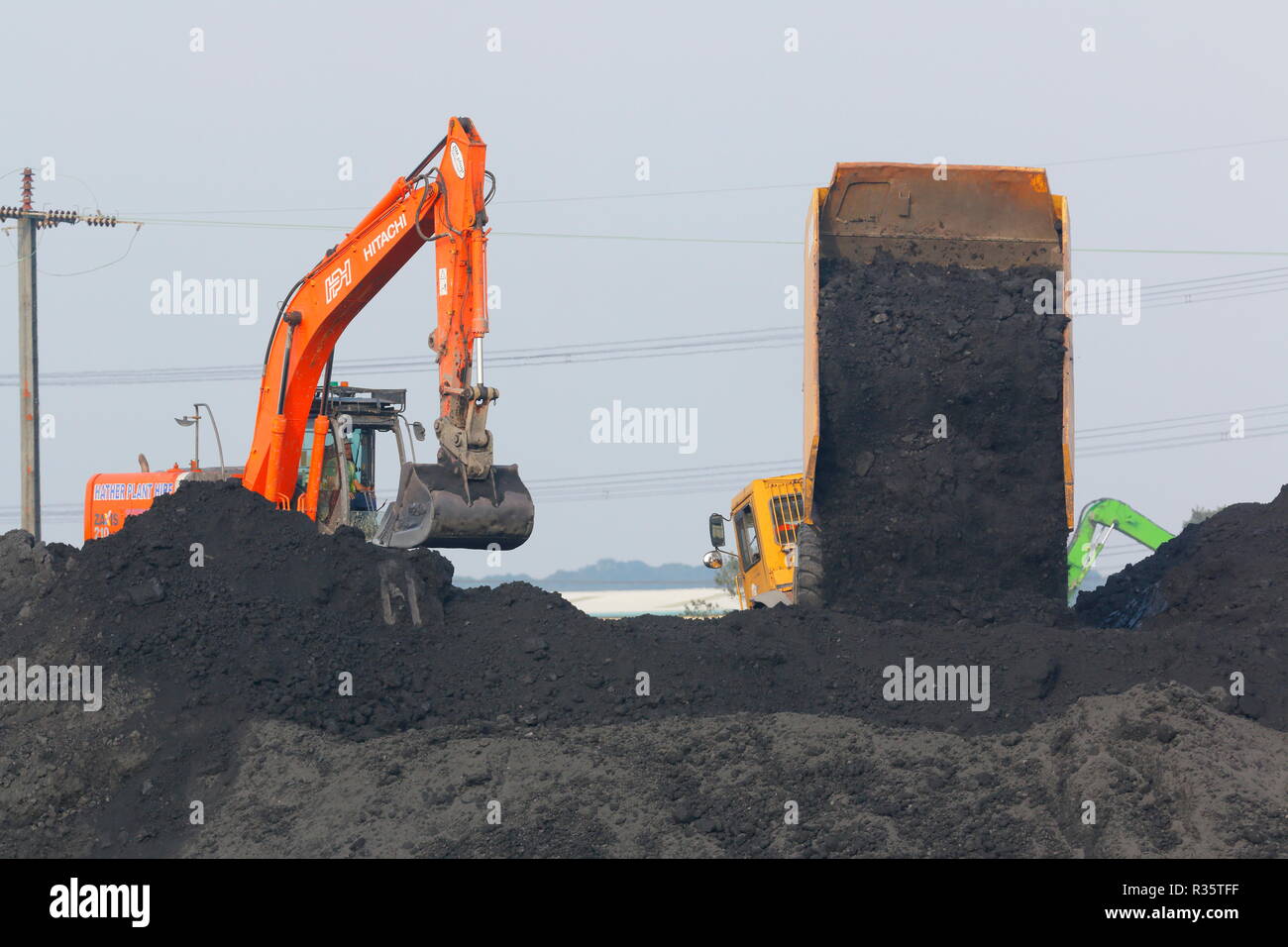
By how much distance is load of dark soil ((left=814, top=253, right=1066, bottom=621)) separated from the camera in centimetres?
1064

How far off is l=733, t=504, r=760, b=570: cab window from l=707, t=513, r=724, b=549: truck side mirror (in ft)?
1.62

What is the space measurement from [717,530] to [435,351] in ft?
12.3

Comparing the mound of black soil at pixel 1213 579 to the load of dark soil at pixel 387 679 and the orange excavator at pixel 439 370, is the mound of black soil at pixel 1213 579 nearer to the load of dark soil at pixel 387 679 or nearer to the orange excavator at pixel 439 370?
the load of dark soil at pixel 387 679

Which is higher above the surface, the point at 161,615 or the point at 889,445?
the point at 889,445

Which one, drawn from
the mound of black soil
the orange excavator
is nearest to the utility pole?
Result: the orange excavator

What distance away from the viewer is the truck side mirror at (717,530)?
13.2 m

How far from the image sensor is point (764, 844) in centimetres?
723

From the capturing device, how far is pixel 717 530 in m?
13.3

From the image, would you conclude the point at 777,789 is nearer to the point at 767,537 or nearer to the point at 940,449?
the point at 940,449

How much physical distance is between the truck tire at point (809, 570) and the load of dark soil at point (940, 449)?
0.07 meters
